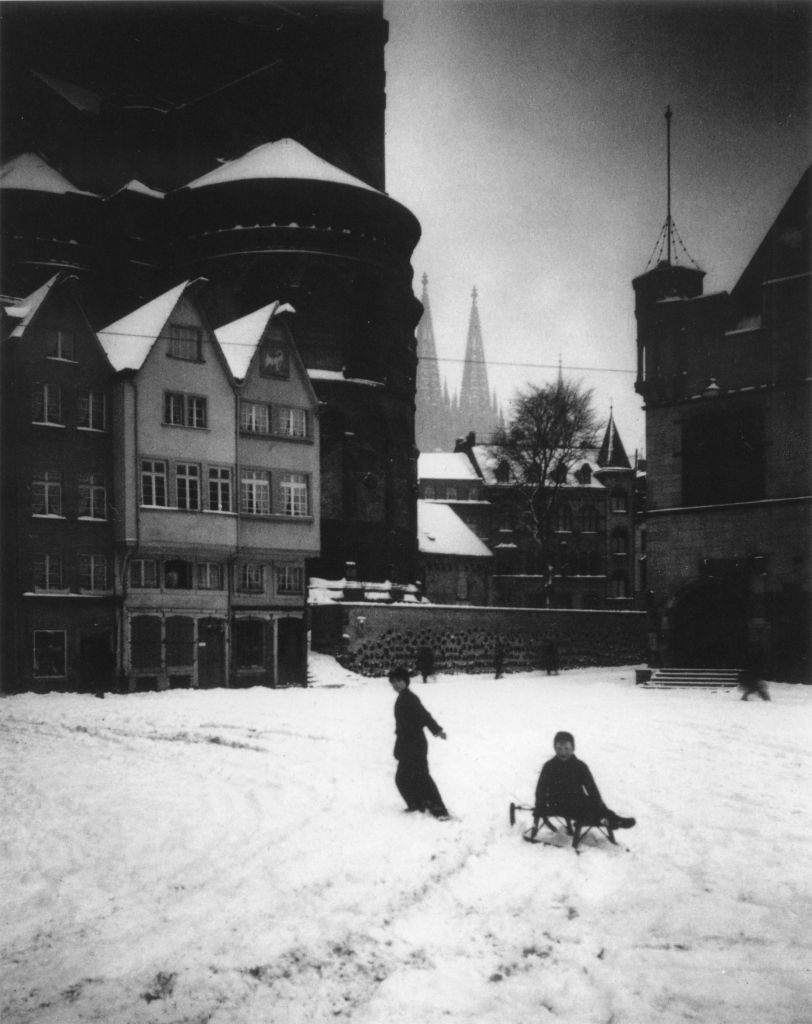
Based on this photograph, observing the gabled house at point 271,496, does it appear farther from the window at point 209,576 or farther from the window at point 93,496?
the window at point 93,496

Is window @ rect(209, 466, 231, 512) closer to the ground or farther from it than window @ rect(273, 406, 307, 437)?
closer to the ground

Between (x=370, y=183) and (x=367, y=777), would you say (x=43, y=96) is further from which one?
(x=367, y=777)

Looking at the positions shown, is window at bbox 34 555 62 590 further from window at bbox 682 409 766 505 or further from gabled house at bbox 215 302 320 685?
window at bbox 682 409 766 505

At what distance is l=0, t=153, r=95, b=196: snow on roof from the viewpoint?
4500 cm

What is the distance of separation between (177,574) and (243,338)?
29.4 ft

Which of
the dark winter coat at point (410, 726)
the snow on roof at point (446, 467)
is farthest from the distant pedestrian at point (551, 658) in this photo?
the snow on roof at point (446, 467)

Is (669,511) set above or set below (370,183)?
below

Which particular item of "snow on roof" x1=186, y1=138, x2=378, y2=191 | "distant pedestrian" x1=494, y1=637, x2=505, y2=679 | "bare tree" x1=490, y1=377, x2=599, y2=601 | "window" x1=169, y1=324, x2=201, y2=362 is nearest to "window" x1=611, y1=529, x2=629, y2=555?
"bare tree" x1=490, y1=377, x2=599, y2=601

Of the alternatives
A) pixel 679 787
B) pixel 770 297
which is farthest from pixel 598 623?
pixel 679 787

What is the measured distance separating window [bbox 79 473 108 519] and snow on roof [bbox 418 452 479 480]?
51.8 m

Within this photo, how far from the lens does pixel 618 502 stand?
267 ft

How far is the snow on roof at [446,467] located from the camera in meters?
84.3

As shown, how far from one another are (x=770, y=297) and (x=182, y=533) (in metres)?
19.7

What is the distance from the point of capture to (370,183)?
5444cm
